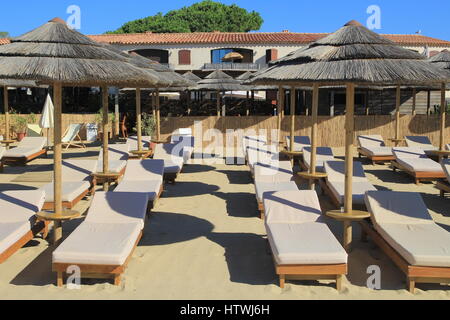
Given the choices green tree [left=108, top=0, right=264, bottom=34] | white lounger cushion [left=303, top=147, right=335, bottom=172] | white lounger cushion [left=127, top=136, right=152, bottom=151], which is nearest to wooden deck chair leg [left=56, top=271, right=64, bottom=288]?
white lounger cushion [left=303, top=147, right=335, bottom=172]

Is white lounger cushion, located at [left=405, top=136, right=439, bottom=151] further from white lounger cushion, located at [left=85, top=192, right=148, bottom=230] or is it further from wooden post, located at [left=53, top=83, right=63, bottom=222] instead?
wooden post, located at [left=53, top=83, right=63, bottom=222]

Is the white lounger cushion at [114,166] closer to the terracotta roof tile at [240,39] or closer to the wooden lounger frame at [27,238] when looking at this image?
the wooden lounger frame at [27,238]

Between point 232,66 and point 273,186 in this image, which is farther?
point 232,66

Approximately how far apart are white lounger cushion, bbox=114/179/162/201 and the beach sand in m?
0.39

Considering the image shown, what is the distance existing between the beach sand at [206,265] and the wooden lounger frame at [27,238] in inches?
7.5

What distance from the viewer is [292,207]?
667 cm

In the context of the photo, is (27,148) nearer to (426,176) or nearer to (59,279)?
(59,279)

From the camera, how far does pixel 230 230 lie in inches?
295

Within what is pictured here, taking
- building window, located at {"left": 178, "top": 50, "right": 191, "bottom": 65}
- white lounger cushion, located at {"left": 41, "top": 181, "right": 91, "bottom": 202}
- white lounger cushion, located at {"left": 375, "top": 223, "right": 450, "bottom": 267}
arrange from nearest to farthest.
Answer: white lounger cushion, located at {"left": 375, "top": 223, "right": 450, "bottom": 267} → white lounger cushion, located at {"left": 41, "top": 181, "right": 91, "bottom": 202} → building window, located at {"left": 178, "top": 50, "right": 191, "bottom": 65}

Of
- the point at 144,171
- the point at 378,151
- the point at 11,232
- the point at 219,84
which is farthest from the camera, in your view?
→ the point at 219,84

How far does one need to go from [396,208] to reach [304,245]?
194 centimetres

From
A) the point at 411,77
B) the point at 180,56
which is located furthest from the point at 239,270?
the point at 180,56

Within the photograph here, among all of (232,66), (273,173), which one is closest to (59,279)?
(273,173)

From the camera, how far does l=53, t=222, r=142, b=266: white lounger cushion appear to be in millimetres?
5176
